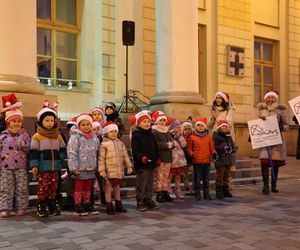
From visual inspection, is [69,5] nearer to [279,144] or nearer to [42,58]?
[42,58]

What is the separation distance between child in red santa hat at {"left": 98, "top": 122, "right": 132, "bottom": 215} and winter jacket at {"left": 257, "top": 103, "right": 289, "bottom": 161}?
3.23 meters

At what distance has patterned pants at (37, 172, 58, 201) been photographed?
6.50 metres

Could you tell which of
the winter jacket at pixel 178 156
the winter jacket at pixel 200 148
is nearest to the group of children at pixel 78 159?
the winter jacket at pixel 178 156

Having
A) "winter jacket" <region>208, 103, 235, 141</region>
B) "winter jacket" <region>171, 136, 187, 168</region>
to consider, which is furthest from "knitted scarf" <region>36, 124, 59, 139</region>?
"winter jacket" <region>208, 103, 235, 141</region>

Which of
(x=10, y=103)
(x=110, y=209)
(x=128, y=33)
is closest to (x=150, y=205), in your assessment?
(x=110, y=209)

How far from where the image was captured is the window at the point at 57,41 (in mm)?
13148

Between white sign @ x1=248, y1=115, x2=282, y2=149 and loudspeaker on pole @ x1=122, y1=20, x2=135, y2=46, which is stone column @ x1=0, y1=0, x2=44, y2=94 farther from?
white sign @ x1=248, y1=115, x2=282, y2=149

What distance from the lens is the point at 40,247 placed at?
484 cm

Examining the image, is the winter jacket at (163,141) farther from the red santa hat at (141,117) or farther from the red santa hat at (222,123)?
the red santa hat at (222,123)

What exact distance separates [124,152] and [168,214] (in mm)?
1097

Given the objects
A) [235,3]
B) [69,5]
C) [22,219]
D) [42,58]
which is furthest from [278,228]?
[235,3]

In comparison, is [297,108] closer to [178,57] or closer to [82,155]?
[82,155]

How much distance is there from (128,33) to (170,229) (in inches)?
308

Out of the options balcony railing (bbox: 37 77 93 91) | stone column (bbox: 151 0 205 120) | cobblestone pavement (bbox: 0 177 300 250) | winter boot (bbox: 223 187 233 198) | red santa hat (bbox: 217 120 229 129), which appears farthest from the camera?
balcony railing (bbox: 37 77 93 91)
